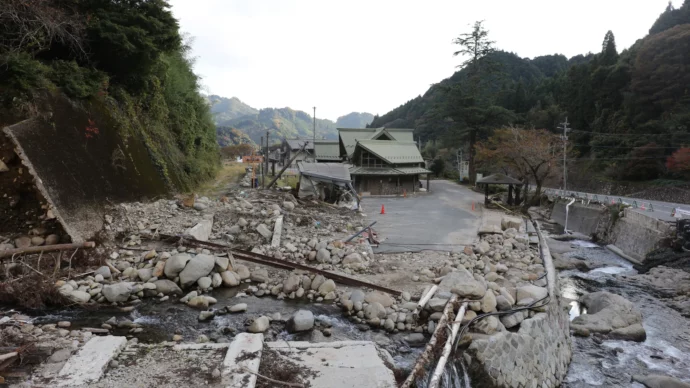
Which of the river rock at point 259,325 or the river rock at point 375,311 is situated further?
the river rock at point 375,311

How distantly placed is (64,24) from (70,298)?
9.87m

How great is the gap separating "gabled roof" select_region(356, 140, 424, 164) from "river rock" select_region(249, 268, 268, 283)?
22.2 meters

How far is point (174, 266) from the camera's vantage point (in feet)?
30.1

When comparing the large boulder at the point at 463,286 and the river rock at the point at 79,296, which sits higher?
the large boulder at the point at 463,286

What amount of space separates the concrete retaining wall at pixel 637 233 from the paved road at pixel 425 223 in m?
7.67

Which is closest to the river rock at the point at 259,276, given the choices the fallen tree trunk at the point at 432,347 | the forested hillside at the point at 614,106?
the fallen tree trunk at the point at 432,347

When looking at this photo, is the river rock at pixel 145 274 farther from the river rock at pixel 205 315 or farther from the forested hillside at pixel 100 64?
the forested hillside at pixel 100 64

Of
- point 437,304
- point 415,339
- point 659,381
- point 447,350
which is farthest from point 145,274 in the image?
point 659,381

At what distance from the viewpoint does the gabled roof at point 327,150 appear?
1580 inches

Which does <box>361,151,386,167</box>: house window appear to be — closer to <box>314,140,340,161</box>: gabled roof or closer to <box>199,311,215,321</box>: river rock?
<box>314,140,340,161</box>: gabled roof

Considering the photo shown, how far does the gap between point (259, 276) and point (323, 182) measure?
38.4 ft

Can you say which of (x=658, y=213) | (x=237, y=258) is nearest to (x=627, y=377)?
(x=237, y=258)

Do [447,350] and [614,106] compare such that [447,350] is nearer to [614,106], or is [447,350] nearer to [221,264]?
[221,264]

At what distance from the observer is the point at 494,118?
38500mm
